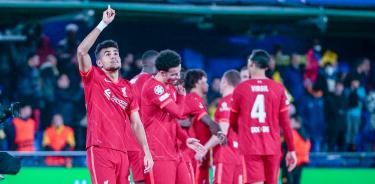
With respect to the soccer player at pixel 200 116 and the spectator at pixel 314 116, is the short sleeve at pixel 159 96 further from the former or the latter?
the spectator at pixel 314 116

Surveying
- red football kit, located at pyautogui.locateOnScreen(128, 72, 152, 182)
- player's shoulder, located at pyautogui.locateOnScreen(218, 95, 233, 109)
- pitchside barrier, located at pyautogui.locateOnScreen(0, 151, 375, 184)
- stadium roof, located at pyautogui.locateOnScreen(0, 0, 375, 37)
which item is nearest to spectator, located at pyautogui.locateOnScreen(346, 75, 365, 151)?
stadium roof, located at pyautogui.locateOnScreen(0, 0, 375, 37)

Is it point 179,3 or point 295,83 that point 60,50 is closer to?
point 179,3

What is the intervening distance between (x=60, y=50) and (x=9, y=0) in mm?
1801

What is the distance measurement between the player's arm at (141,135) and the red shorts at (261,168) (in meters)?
2.70

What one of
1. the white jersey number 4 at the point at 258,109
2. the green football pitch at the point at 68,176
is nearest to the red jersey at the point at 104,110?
the white jersey number 4 at the point at 258,109

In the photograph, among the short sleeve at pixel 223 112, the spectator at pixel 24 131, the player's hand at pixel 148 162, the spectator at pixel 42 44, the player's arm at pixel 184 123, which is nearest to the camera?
the player's hand at pixel 148 162

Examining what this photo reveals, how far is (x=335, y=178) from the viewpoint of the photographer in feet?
55.7

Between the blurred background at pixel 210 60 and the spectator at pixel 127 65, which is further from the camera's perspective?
the spectator at pixel 127 65

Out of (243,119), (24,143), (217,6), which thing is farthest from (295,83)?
(243,119)

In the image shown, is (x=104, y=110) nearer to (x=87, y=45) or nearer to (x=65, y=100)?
(x=87, y=45)

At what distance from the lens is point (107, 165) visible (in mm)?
9789

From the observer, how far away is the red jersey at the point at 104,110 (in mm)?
9922

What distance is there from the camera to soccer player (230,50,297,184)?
12.6m

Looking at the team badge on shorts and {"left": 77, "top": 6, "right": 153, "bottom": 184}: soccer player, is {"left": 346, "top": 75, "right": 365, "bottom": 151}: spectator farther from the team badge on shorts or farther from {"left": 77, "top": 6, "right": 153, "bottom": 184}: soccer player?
{"left": 77, "top": 6, "right": 153, "bottom": 184}: soccer player
